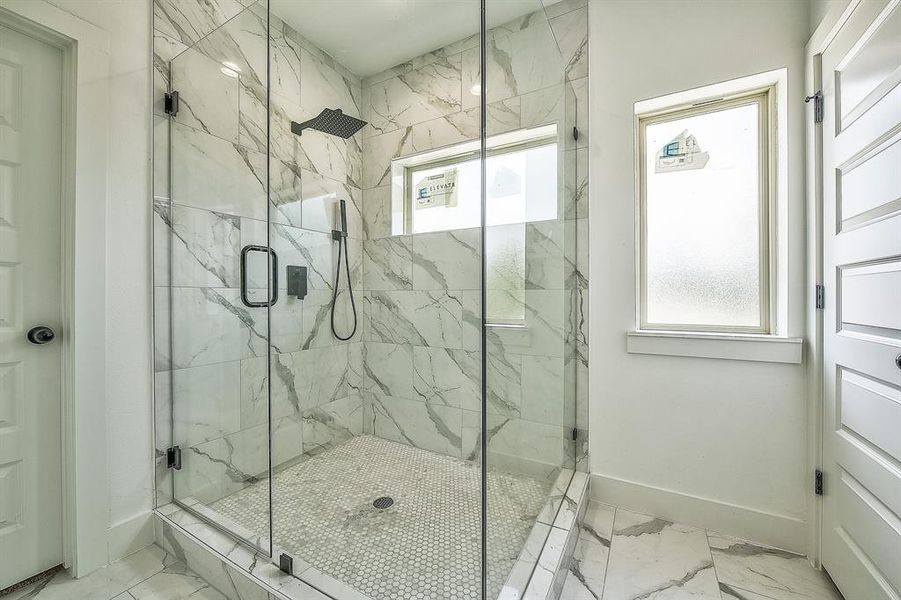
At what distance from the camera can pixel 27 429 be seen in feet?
4.43

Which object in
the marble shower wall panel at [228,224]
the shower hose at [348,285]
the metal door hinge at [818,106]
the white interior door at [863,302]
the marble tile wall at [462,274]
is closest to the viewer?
the white interior door at [863,302]

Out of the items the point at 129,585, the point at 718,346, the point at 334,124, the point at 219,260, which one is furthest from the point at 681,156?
the point at 129,585

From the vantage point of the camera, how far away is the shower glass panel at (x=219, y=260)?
1582 millimetres

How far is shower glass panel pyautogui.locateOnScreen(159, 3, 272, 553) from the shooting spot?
1582 mm

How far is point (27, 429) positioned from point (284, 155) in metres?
1.39

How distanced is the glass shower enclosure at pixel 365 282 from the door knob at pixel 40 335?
1.07 ft

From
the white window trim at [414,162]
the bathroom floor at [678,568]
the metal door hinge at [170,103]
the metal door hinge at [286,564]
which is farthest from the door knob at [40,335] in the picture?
the bathroom floor at [678,568]

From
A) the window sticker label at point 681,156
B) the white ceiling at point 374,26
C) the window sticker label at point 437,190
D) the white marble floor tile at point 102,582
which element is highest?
the white ceiling at point 374,26

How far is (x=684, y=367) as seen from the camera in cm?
169

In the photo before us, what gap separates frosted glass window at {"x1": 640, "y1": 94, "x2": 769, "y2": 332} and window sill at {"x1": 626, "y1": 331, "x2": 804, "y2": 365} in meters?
0.15

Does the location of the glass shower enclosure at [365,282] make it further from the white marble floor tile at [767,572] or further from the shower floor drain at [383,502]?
the white marble floor tile at [767,572]

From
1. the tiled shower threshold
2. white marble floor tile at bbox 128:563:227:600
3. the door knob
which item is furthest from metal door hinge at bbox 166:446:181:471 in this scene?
the door knob

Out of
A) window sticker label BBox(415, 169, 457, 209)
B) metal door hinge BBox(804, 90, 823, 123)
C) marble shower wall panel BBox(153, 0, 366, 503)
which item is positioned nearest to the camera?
metal door hinge BBox(804, 90, 823, 123)

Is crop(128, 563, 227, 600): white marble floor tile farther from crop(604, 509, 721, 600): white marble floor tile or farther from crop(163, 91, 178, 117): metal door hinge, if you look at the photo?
crop(163, 91, 178, 117): metal door hinge
